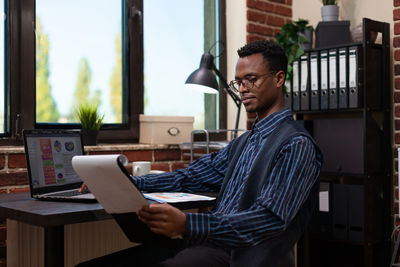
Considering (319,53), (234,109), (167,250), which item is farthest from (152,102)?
(167,250)

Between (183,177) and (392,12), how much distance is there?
1.82m

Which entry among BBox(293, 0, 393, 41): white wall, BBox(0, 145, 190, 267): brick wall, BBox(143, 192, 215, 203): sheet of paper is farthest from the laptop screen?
BBox(293, 0, 393, 41): white wall

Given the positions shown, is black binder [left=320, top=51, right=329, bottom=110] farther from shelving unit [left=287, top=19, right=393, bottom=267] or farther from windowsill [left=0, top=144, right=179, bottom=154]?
windowsill [left=0, top=144, right=179, bottom=154]

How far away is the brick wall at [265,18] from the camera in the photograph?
10.4 ft

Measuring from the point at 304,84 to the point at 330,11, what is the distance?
46 cm

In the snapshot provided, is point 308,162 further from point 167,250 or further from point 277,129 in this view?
point 167,250

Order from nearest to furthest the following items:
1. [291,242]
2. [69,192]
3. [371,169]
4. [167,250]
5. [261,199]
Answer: [261,199], [291,242], [167,250], [69,192], [371,169]

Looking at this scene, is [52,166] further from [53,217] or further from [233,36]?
[233,36]

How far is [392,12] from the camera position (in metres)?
3.04

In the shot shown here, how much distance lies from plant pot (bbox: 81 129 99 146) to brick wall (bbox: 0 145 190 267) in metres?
0.06

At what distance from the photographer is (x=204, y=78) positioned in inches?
104

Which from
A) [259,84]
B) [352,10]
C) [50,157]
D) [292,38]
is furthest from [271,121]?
[352,10]

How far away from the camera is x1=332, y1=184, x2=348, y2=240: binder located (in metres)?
2.94

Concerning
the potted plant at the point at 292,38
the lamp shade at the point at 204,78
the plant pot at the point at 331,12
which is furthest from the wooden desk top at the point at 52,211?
the plant pot at the point at 331,12
